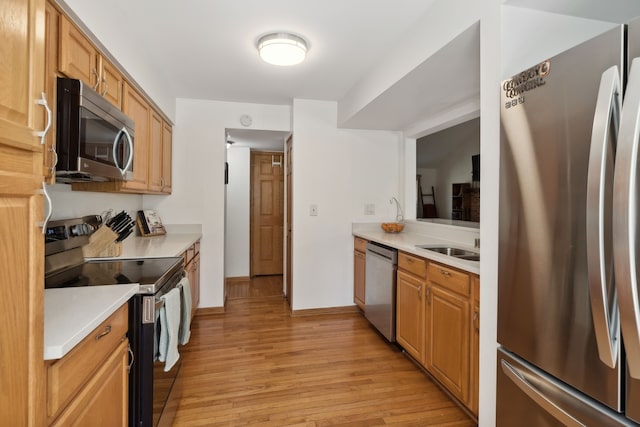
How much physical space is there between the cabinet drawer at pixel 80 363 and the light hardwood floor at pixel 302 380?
3.10 ft

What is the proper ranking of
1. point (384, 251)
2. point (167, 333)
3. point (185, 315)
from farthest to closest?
point (384, 251)
point (185, 315)
point (167, 333)

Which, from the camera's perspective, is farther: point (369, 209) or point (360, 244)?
point (369, 209)

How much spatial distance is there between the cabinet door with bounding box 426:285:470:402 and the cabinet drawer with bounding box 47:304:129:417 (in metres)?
1.68

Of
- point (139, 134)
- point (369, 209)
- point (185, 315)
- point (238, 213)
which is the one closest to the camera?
point (185, 315)

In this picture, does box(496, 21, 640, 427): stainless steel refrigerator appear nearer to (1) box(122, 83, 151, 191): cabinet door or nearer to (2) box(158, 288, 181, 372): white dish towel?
(2) box(158, 288, 181, 372): white dish towel

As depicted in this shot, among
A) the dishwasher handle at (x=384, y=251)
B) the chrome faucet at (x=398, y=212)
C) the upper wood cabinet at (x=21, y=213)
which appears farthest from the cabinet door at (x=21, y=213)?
the chrome faucet at (x=398, y=212)

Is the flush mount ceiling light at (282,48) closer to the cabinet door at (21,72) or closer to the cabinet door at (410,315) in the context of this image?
the cabinet door at (21,72)

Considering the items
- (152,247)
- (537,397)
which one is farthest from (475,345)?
(152,247)

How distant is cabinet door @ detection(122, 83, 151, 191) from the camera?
2240 mm

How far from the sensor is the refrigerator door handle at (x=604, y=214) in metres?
0.87

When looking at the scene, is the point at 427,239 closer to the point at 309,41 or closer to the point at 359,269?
the point at 359,269

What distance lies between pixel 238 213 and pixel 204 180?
64.8 inches

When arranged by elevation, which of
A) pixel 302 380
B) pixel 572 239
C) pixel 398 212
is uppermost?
pixel 398 212

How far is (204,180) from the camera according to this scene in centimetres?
351
